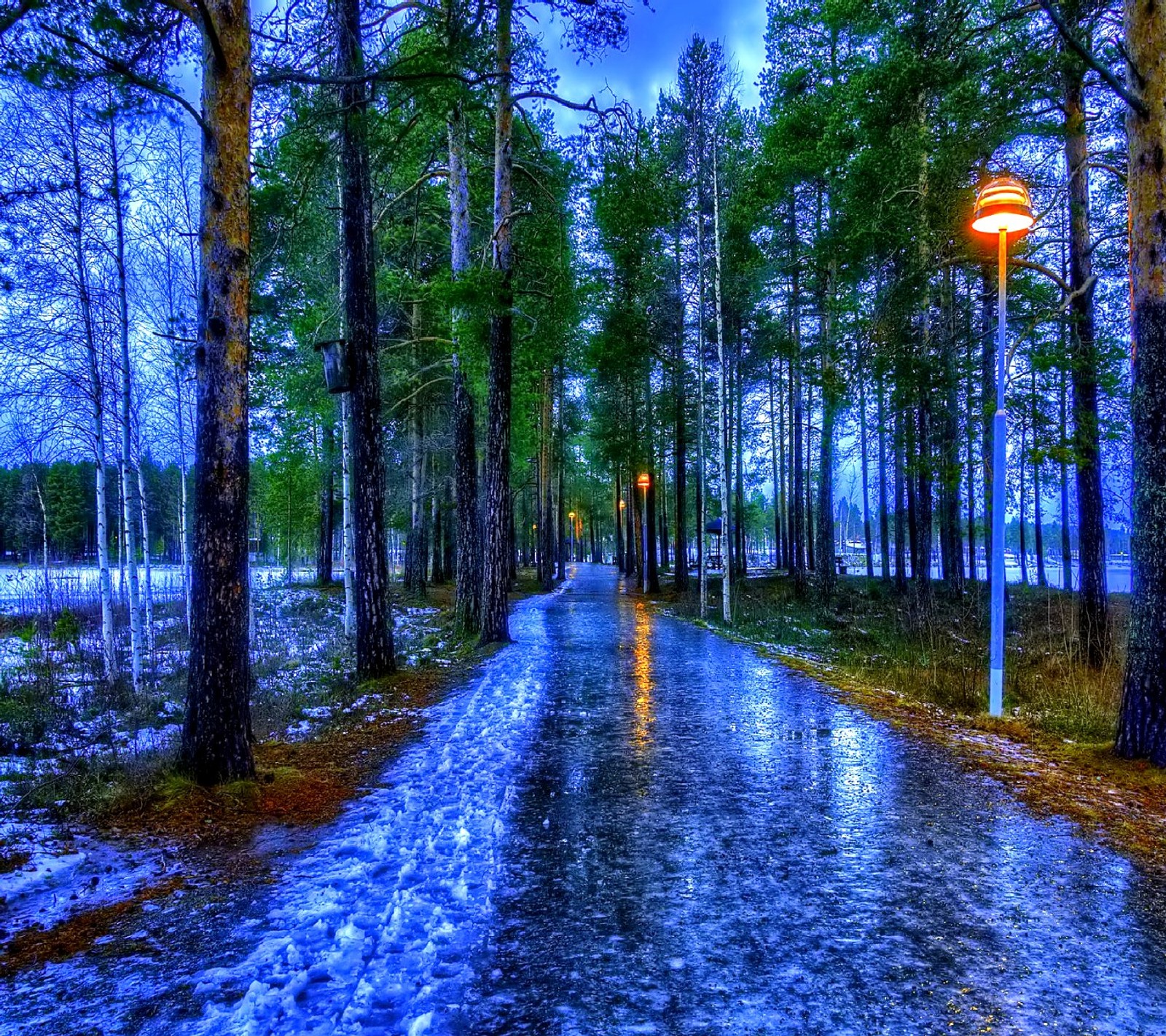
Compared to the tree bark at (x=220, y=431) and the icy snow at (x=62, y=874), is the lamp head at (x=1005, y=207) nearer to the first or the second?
the tree bark at (x=220, y=431)

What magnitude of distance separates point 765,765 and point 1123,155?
9708 millimetres

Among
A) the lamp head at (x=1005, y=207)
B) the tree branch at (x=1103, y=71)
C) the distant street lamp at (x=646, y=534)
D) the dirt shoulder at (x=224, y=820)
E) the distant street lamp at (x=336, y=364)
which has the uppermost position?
the tree branch at (x=1103, y=71)

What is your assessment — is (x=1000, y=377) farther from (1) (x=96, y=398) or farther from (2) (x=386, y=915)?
(1) (x=96, y=398)

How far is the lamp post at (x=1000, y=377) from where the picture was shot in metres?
6.16

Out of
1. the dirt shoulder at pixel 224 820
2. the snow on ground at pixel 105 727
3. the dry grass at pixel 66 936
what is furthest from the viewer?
the snow on ground at pixel 105 727

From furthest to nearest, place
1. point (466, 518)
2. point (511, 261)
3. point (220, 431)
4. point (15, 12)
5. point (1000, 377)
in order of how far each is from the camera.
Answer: point (466, 518), point (511, 261), point (1000, 377), point (220, 431), point (15, 12)

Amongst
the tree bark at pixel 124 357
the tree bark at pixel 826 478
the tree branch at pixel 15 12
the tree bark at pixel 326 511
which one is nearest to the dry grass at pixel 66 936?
the tree branch at pixel 15 12

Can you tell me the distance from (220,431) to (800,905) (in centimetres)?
469

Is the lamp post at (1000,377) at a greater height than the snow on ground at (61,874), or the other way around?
the lamp post at (1000,377)

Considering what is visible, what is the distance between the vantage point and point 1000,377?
241 inches

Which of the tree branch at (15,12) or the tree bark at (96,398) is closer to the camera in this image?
the tree branch at (15,12)

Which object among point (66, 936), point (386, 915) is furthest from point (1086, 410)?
point (66, 936)

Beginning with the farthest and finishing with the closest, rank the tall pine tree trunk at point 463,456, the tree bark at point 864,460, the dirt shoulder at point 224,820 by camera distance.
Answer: the tree bark at point 864,460 → the tall pine tree trunk at point 463,456 → the dirt shoulder at point 224,820

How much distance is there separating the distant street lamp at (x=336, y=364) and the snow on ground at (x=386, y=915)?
194 inches
